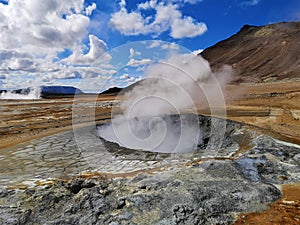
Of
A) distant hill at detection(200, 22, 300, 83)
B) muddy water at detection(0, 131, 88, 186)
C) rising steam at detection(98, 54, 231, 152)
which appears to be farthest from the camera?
distant hill at detection(200, 22, 300, 83)

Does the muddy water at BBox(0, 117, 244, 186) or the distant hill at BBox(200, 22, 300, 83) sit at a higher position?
the distant hill at BBox(200, 22, 300, 83)

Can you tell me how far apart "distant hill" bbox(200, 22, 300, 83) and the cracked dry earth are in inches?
1156

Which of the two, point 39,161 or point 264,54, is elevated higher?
point 264,54

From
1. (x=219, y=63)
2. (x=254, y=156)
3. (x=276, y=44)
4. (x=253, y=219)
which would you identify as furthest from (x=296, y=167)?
(x=219, y=63)

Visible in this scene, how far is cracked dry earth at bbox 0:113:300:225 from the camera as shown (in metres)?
3.43

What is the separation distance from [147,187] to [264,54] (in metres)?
42.8

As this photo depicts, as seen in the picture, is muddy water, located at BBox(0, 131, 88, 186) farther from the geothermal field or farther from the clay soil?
the clay soil

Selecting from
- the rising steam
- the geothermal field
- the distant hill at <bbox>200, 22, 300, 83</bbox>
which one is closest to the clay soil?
the geothermal field

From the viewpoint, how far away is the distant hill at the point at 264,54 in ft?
113

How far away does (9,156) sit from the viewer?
6949 millimetres

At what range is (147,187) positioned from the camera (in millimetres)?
4094

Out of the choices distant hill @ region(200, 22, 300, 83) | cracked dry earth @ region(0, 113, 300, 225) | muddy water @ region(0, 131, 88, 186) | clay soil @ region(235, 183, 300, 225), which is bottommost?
clay soil @ region(235, 183, 300, 225)

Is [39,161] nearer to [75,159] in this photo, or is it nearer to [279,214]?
[75,159]

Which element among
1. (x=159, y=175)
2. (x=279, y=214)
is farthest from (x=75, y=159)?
(x=279, y=214)
